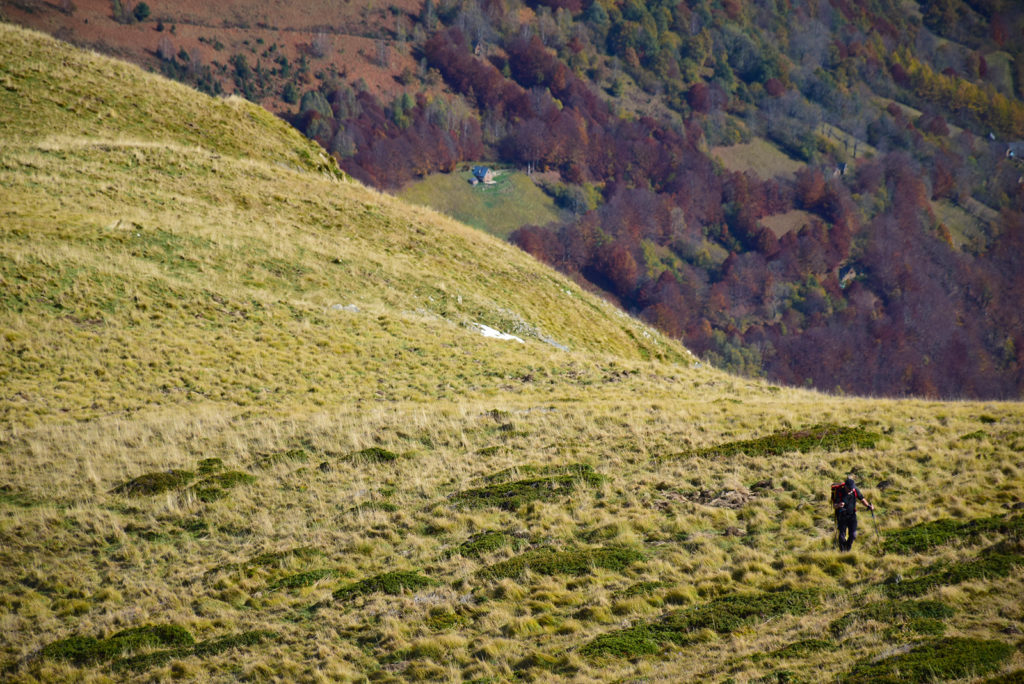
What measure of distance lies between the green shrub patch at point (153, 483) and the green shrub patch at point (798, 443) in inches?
535

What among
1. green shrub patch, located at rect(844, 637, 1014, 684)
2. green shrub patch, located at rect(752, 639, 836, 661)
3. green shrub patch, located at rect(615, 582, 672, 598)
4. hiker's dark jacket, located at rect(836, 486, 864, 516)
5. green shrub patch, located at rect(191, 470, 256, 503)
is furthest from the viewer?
green shrub patch, located at rect(191, 470, 256, 503)

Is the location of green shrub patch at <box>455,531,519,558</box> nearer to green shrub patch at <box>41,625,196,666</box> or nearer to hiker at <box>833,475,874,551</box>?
green shrub patch at <box>41,625,196,666</box>

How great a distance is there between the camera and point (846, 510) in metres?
15.2

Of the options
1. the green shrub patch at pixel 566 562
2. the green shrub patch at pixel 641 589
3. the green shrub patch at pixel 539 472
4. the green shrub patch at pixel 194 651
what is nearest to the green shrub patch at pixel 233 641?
the green shrub patch at pixel 194 651

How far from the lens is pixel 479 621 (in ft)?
47.1

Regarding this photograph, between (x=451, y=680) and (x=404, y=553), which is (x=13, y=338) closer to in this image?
(x=404, y=553)

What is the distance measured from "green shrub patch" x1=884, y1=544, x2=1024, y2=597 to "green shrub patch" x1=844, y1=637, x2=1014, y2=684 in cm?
201

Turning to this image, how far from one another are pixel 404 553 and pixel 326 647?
3.71 meters

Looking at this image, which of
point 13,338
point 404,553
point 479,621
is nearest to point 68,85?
point 13,338

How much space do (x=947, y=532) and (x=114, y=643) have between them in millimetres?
15854

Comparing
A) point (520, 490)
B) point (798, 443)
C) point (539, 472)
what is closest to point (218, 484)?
point (520, 490)

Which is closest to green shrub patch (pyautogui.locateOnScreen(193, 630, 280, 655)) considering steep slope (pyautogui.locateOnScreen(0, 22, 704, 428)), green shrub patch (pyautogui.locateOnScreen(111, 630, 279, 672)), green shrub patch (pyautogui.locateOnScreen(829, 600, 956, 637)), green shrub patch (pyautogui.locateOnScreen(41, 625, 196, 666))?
green shrub patch (pyautogui.locateOnScreen(111, 630, 279, 672))

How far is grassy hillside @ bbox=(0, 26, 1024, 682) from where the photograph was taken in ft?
43.8

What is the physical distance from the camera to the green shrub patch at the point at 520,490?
1925 centimetres
